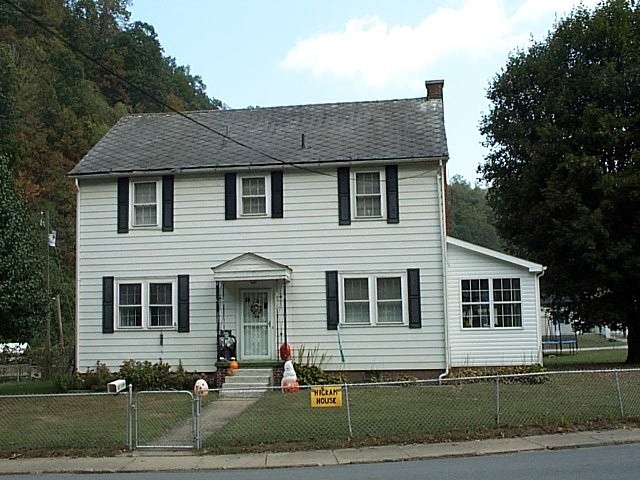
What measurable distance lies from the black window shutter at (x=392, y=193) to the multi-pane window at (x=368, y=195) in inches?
10.5

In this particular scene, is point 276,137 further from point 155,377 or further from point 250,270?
point 155,377

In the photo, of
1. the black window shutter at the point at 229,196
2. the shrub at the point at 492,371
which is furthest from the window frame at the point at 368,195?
the shrub at the point at 492,371

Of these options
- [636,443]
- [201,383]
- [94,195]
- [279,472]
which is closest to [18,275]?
[94,195]

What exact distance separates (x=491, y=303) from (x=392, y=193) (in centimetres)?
423

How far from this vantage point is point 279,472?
11242 millimetres

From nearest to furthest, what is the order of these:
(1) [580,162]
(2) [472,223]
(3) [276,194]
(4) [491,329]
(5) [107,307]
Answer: (4) [491,329] → (3) [276,194] → (5) [107,307] → (1) [580,162] → (2) [472,223]

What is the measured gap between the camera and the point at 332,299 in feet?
73.3

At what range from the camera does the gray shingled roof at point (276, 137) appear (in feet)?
75.2

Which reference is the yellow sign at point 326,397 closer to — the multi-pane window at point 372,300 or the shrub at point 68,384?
the multi-pane window at point 372,300

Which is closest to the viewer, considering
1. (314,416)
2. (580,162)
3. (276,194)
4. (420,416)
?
(420,416)

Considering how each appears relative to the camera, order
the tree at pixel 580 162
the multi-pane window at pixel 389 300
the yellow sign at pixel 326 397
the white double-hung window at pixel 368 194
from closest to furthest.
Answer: the yellow sign at pixel 326 397 → the multi-pane window at pixel 389 300 → the white double-hung window at pixel 368 194 → the tree at pixel 580 162

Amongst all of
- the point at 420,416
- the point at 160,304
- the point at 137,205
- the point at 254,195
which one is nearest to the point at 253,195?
the point at 254,195

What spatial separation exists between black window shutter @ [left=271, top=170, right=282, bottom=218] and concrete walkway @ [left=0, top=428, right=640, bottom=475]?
10.8 m

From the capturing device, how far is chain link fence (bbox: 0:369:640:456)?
13.2 meters
